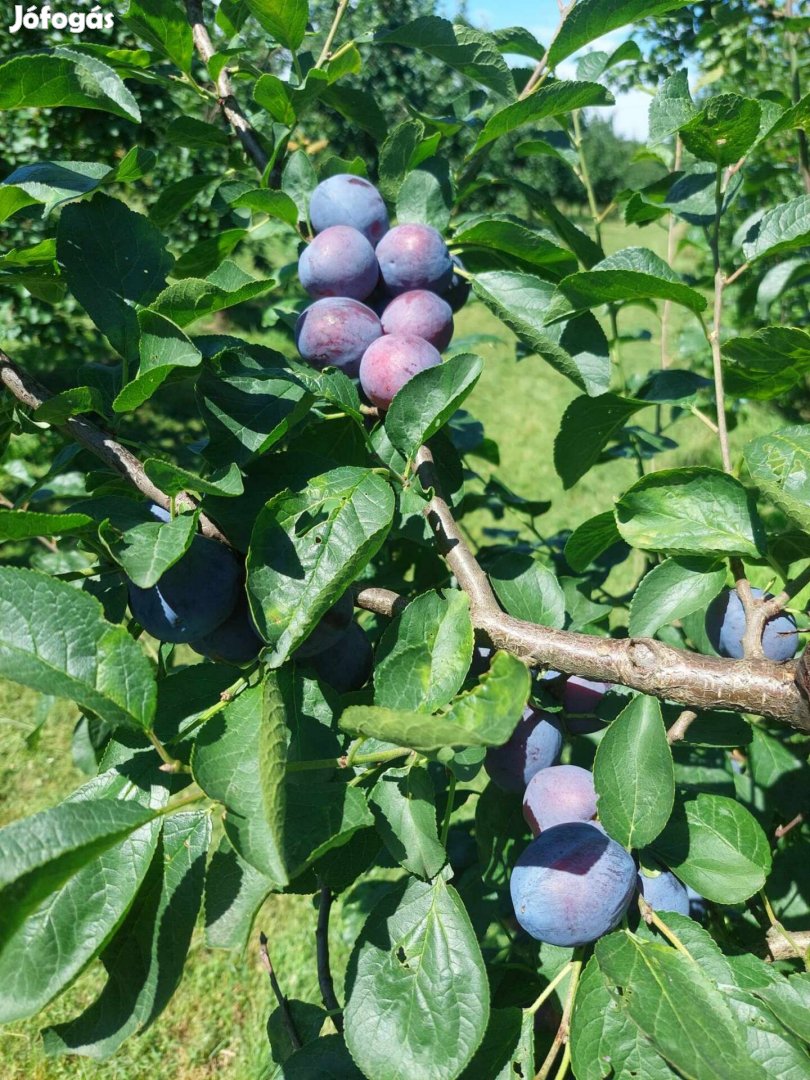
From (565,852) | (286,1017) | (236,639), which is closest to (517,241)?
(236,639)

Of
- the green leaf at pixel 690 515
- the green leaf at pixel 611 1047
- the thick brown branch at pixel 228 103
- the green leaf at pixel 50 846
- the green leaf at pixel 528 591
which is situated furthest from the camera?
the thick brown branch at pixel 228 103

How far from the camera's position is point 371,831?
78 centimetres

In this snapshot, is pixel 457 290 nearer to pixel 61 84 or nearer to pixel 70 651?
pixel 61 84

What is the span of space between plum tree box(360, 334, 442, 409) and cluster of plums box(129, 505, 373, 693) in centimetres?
24

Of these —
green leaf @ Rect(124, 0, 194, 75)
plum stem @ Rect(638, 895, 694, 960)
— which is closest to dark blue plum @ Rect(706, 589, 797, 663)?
plum stem @ Rect(638, 895, 694, 960)

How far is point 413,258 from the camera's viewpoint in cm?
99

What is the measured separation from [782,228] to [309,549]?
0.65m

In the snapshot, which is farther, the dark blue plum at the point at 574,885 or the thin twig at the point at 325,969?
the thin twig at the point at 325,969

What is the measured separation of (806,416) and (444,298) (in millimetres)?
5279

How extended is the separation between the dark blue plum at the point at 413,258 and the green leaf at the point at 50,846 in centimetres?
68

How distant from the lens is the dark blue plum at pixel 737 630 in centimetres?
89

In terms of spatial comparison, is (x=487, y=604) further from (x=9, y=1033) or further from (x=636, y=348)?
(x=636, y=348)

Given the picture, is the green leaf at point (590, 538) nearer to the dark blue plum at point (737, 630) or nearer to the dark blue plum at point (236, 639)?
the dark blue plum at point (737, 630)

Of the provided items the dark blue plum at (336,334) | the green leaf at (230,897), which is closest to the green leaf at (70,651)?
the green leaf at (230,897)
